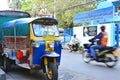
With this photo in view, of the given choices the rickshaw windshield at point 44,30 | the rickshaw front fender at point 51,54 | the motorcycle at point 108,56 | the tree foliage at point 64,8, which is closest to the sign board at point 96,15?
the tree foliage at point 64,8

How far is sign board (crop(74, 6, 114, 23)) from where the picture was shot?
29.2m

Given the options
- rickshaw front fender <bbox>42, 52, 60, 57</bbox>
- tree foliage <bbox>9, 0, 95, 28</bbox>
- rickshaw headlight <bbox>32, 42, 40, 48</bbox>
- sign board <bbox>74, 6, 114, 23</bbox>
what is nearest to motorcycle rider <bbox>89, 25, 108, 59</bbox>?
rickshaw front fender <bbox>42, 52, 60, 57</bbox>

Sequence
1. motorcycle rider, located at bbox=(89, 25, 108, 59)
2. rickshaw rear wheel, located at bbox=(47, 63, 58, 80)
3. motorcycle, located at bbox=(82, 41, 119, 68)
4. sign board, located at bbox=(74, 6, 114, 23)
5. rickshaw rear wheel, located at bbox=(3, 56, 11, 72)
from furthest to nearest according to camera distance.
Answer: sign board, located at bbox=(74, 6, 114, 23)
motorcycle rider, located at bbox=(89, 25, 108, 59)
motorcycle, located at bbox=(82, 41, 119, 68)
rickshaw rear wheel, located at bbox=(3, 56, 11, 72)
rickshaw rear wheel, located at bbox=(47, 63, 58, 80)

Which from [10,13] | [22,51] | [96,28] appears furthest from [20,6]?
[22,51]

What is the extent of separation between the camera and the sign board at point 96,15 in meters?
29.2

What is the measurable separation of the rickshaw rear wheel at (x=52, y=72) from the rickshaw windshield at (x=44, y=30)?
3.95 ft

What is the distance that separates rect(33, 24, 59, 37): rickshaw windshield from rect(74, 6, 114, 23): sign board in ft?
61.1

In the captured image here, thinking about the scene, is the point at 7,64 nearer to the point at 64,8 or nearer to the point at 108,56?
the point at 108,56

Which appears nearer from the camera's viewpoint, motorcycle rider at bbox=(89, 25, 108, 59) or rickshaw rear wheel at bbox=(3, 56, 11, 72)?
rickshaw rear wheel at bbox=(3, 56, 11, 72)

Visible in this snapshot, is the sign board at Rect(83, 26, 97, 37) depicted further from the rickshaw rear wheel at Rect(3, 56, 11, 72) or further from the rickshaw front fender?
the rickshaw front fender

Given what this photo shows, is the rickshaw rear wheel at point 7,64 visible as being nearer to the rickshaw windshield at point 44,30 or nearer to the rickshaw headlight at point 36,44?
the rickshaw windshield at point 44,30

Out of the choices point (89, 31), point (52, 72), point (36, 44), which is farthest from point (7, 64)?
point (89, 31)

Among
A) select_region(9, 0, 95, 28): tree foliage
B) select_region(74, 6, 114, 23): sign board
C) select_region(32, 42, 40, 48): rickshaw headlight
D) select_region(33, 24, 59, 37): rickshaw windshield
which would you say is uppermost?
select_region(9, 0, 95, 28): tree foliage

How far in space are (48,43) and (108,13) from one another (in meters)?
20.1
